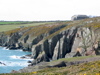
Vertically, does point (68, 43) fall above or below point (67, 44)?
above

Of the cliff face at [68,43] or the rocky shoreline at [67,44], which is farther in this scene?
the cliff face at [68,43]

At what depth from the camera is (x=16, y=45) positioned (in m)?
108

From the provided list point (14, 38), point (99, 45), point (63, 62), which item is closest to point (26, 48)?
point (14, 38)

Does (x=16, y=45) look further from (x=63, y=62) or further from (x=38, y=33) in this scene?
(x=63, y=62)

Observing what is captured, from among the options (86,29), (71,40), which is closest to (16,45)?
(71,40)

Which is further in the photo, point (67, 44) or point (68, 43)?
point (68, 43)

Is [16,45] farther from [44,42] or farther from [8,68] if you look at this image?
[8,68]

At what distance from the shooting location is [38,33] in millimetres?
106125

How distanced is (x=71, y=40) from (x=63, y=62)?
32182 millimetres

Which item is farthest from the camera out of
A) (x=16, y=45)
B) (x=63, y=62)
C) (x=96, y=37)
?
(x=16, y=45)

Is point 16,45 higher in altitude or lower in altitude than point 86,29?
lower

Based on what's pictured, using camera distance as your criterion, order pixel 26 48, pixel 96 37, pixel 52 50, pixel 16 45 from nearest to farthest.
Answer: pixel 96 37 < pixel 52 50 < pixel 26 48 < pixel 16 45

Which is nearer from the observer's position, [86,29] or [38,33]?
[86,29]

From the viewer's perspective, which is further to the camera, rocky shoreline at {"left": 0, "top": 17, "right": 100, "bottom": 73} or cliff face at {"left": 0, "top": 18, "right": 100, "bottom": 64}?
cliff face at {"left": 0, "top": 18, "right": 100, "bottom": 64}
